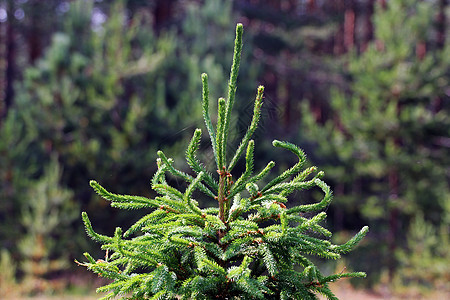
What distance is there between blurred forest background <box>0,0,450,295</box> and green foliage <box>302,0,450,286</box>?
0.04m

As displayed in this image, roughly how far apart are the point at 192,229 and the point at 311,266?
0.39m

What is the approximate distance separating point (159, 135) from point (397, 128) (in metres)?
6.02

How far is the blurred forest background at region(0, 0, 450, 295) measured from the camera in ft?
29.5

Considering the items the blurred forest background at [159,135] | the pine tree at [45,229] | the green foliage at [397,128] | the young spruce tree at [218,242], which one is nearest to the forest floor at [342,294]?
the blurred forest background at [159,135]

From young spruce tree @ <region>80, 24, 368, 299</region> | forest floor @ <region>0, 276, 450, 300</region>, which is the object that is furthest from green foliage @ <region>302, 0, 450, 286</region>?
young spruce tree @ <region>80, 24, 368, 299</region>

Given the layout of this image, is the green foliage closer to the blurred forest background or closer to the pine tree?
the blurred forest background

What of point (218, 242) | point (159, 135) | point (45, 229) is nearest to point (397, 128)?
point (159, 135)

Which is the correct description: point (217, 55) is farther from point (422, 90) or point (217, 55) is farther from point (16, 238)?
point (16, 238)

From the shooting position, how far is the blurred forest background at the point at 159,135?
8.99 metres

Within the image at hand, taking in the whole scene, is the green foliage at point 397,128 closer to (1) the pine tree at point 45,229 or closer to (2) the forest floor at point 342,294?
(2) the forest floor at point 342,294

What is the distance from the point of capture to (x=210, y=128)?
1.50 metres

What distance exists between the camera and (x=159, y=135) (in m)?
9.76

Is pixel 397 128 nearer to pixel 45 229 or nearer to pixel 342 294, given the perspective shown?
pixel 342 294

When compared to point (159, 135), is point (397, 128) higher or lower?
lower
